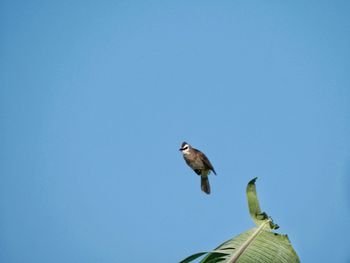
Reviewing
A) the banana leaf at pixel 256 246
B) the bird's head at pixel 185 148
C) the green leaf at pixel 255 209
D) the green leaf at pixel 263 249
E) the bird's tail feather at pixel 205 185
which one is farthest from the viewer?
the bird's head at pixel 185 148

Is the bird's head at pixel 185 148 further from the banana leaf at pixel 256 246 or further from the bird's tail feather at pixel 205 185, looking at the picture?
the banana leaf at pixel 256 246

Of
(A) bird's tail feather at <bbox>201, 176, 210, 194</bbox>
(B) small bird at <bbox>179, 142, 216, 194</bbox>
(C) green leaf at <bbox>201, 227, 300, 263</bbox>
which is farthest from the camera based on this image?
(B) small bird at <bbox>179, 142, 216, 194</bbox>

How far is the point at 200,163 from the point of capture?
1087cm

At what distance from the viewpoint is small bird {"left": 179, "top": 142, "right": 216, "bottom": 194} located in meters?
10.5

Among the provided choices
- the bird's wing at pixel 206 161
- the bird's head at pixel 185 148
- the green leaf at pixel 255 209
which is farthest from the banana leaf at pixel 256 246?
the bird's head at pixel 185 148

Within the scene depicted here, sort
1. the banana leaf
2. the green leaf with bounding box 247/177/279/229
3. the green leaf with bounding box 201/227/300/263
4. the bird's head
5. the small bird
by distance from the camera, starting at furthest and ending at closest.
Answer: the bird's head < the small bird < the green leaf with bounding box 247/177/279/229 < the green leaf with bounding box 201/227/300/263 < the banana leaf

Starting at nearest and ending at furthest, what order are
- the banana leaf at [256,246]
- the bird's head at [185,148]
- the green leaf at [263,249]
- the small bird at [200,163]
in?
the banana leaf at [256,246], the green leaf at [263,249], the small bird at [200,163], the bird's head at [185,148]

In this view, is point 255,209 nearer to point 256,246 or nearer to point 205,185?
point 256,246

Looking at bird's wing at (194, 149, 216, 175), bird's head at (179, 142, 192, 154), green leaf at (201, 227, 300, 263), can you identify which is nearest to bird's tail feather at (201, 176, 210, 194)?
bird's wing at (194, 149, 216, 175)

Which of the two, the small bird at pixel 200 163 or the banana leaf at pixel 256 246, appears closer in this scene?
the banana leaf at pixel 256 246

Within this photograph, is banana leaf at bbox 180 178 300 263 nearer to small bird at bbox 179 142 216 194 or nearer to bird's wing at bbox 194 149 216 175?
small bird at bbox 179 142 216 194

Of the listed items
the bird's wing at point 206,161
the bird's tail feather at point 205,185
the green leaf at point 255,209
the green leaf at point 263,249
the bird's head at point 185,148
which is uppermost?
the bird's head at point 185,148

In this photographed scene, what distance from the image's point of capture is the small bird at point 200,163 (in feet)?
34.5

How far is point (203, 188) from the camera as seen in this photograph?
10336 mm
